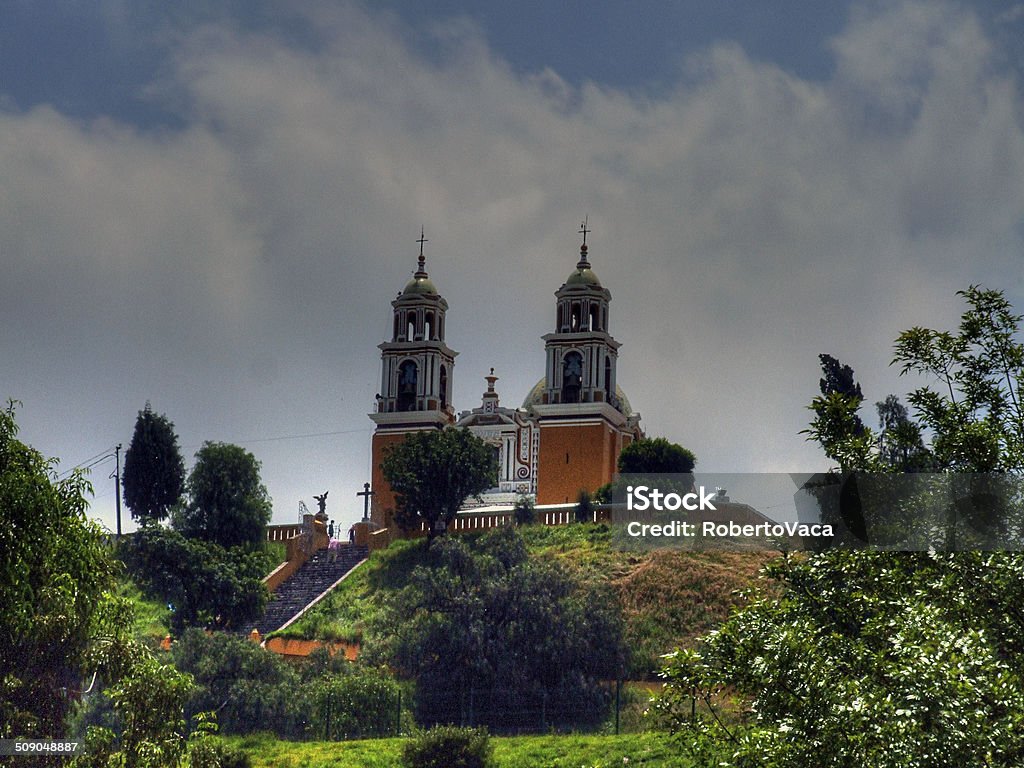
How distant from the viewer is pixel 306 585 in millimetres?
56094

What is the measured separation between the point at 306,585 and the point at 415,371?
14894mm

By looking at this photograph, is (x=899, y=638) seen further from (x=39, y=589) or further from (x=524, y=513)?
(x=524, y=513)

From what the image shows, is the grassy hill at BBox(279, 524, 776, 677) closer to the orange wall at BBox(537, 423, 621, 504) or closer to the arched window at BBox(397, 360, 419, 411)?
the orange wall at BBox(537, 423, 621, 504)

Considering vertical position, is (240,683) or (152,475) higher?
(152,475)

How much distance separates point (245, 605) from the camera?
5106cm

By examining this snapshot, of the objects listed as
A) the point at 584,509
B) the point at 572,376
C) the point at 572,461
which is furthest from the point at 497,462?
the point at 572,376

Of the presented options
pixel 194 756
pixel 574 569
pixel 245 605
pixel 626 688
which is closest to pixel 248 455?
pixel 245 605

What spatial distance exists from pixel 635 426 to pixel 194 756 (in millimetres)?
49979

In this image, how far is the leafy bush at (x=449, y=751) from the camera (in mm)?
35406

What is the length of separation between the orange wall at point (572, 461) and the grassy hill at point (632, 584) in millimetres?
6984

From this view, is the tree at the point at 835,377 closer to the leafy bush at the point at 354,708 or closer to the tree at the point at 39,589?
the leafy bush at the point at 354,708

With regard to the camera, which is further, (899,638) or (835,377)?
(835,377)

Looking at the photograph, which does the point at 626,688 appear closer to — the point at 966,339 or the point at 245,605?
the point at 245,605

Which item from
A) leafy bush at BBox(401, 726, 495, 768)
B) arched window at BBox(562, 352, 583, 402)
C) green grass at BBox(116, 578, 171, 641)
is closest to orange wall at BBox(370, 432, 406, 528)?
arched window at BBox(562, 352, 583, 402)
